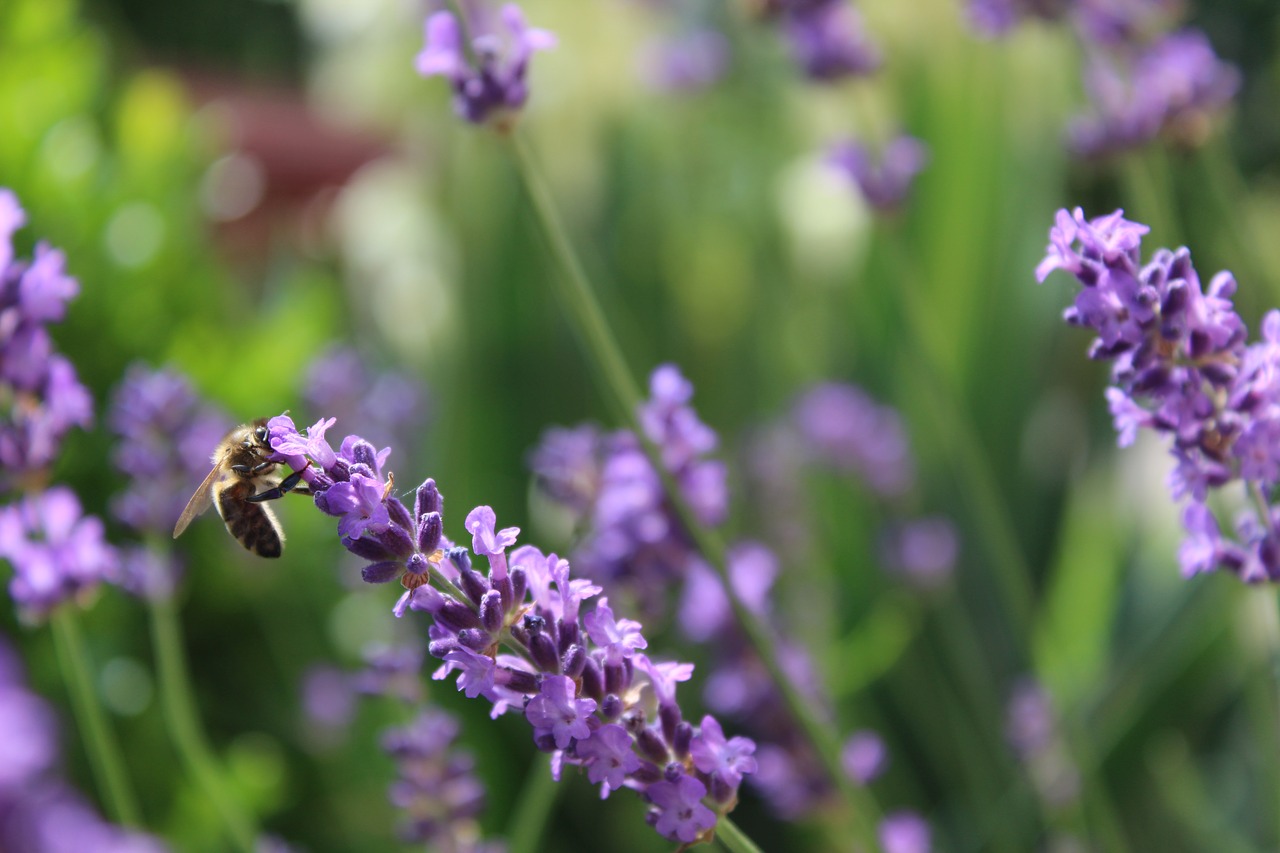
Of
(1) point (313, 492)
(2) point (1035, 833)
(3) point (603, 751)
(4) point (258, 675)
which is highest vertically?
(1) point (313, 492)

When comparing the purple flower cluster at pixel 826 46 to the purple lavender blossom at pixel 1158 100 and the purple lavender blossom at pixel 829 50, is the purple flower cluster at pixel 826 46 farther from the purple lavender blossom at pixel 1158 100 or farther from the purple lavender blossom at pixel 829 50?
the purple lavender blossom at pixel 1158 100

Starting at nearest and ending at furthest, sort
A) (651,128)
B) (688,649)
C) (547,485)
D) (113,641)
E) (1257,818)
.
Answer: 1. (547,485)
2. (1257,818)
3. (113,641)
4. (688,649)
5. (651,128)

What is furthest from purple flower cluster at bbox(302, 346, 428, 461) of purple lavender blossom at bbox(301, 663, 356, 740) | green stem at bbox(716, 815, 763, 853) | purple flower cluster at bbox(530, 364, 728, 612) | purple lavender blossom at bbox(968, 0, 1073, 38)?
green stem at bbox(716, 815, 763, 853)

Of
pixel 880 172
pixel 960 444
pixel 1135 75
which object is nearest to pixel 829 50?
pixel 880 172

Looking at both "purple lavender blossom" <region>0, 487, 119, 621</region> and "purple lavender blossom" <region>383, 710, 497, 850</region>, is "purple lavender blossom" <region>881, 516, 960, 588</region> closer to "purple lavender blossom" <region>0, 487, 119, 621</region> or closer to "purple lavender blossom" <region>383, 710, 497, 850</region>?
"purple lavender blossom" <region>383, 710, 497, 850</region>

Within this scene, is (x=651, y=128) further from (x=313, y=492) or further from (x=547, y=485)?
(x=313, y=492)

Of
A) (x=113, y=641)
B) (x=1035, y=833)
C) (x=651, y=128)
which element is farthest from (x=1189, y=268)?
(x=651, y=128)

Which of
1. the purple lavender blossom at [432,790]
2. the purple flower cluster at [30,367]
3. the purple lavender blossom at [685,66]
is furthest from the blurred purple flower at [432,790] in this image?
the purple lavender blossom at [685,66]
